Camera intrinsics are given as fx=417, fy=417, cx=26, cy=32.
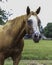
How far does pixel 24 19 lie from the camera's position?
10.3 meters

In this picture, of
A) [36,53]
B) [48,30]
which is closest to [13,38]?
[36,53]

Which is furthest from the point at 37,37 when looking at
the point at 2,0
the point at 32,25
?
the point at 2,0

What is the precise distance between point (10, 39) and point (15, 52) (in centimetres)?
36

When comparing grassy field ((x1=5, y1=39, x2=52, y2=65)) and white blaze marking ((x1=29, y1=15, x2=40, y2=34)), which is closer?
white blaze marking ((x1=29, y1=15, x2=40, y2=34))

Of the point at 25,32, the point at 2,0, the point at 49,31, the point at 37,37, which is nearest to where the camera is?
the point at 37,37

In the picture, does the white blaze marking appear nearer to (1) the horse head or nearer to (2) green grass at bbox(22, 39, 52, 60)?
(1) the horse head

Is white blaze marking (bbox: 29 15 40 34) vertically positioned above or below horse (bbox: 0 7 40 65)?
above

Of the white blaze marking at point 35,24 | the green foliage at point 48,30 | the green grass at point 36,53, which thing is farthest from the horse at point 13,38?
the green foliage at point 48,30

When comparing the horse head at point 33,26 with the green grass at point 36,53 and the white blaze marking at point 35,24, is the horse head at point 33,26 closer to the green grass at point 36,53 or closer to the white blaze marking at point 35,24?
the white blaze marking at point 35,24

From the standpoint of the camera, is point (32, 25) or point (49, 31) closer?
point (32, 25)

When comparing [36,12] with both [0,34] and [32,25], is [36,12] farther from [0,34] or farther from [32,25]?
[0,34]

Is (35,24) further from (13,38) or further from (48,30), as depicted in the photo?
(48,30)

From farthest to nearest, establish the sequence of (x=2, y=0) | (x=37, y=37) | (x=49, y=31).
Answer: (x=49, y=31)
(x=2, y=0)
(x=37, y=37)

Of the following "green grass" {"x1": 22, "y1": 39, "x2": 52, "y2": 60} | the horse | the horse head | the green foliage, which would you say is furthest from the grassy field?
the green foliage
